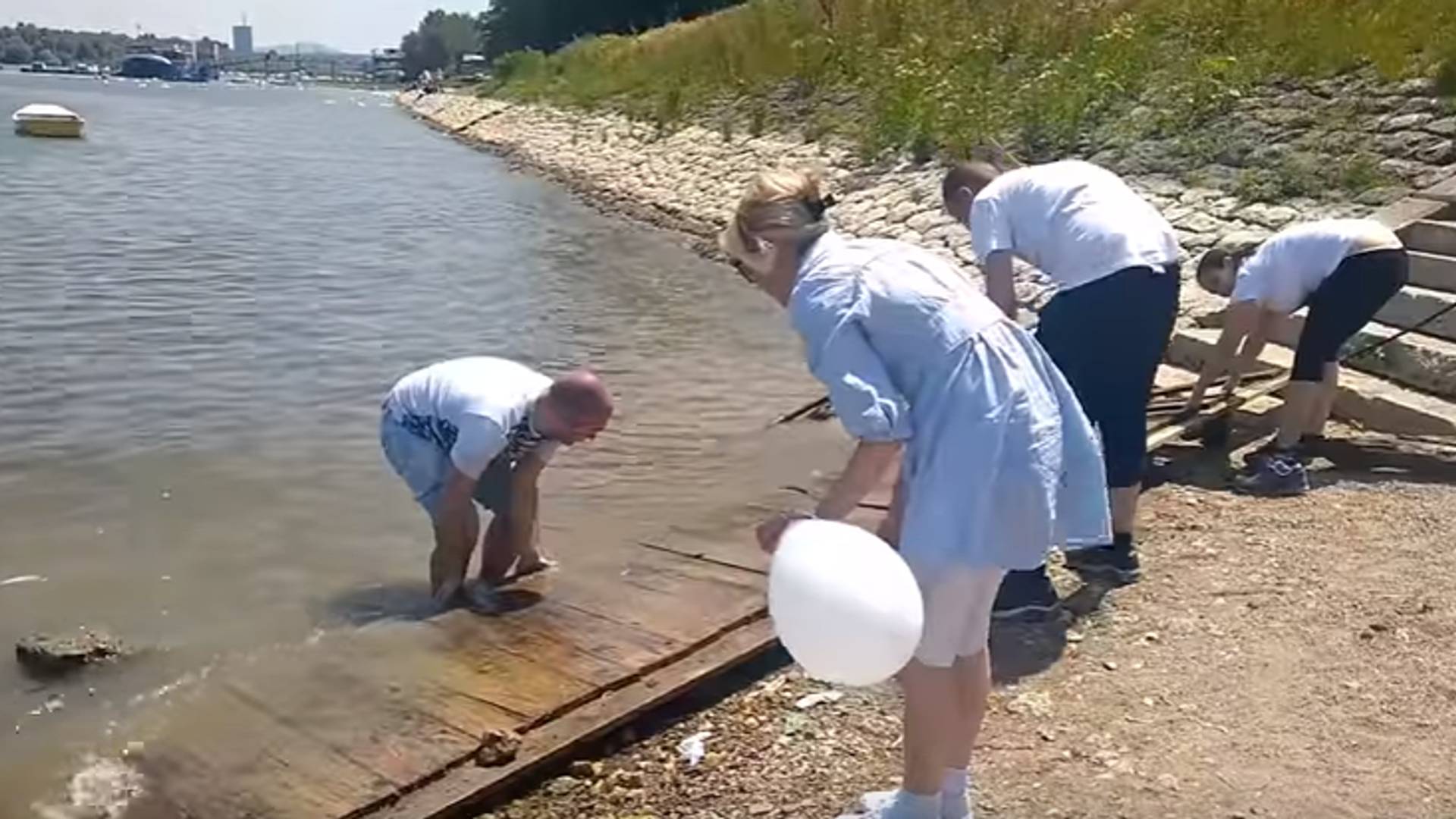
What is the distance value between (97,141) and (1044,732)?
138ft

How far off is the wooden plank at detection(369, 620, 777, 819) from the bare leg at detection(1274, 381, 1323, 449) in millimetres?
3024

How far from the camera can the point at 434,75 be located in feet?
340

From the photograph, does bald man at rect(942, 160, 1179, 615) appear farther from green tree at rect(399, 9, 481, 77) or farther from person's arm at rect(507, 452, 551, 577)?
green tree at rect(399, 9, 481, 77)

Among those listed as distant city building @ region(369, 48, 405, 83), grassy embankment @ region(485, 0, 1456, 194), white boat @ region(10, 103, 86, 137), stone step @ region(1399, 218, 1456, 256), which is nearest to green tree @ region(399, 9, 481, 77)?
distant city building @ region(369, 48, 405, 83)

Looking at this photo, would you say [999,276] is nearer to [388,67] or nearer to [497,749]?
[497,749]

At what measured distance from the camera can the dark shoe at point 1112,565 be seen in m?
5.74

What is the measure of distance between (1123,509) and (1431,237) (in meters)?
4.81

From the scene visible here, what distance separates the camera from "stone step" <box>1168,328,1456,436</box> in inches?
291

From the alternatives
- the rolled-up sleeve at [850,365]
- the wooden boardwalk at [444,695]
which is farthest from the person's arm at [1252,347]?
the rolled-up sleeve at [850,365]

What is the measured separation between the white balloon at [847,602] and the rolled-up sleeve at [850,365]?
0.83ft

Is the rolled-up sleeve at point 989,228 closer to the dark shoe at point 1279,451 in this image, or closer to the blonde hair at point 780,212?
the blonde hair at point 780,212

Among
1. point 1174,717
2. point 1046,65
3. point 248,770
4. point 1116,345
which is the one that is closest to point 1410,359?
point 1116,345

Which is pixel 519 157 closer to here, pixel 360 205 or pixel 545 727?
pixel 360 205

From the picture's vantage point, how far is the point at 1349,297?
21.9 feet
